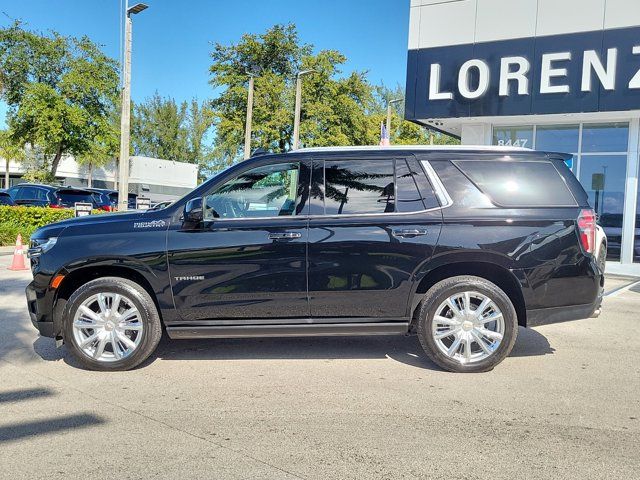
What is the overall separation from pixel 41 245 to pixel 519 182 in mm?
4261

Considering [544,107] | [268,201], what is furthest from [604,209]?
[268,201]

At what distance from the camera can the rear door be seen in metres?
4.66

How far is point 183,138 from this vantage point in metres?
59.7

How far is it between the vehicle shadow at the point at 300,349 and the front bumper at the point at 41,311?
44 cm

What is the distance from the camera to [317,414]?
386cm

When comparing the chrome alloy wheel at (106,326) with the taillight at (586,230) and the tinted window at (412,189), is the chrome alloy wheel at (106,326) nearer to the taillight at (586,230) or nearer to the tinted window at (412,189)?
the tinted window at (412,189)

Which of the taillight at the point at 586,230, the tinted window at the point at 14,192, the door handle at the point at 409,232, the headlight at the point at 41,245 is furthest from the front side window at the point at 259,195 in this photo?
the tinted window at the point at 14,192

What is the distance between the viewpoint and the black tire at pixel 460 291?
469 centimetres

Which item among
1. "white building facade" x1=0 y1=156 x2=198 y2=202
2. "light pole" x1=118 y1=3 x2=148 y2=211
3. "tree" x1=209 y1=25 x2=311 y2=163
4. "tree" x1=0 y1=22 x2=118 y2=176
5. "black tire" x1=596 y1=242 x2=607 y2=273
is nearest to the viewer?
"black tire" x1=596 y1=242 x2=607 y2=273

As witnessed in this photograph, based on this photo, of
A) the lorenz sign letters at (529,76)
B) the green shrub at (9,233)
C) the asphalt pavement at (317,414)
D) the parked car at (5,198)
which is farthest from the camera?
the parked car at (5,198)

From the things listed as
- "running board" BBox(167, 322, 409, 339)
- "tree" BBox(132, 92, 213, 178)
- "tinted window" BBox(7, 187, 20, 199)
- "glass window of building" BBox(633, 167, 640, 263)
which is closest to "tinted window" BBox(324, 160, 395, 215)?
"running board" BBox(167, 322, 409, 339)

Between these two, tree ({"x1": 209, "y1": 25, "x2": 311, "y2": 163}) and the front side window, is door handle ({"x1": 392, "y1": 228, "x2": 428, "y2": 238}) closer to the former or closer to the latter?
the front side window

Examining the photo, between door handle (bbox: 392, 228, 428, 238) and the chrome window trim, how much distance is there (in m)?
0.32

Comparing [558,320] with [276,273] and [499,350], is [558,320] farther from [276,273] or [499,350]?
[276,273]
